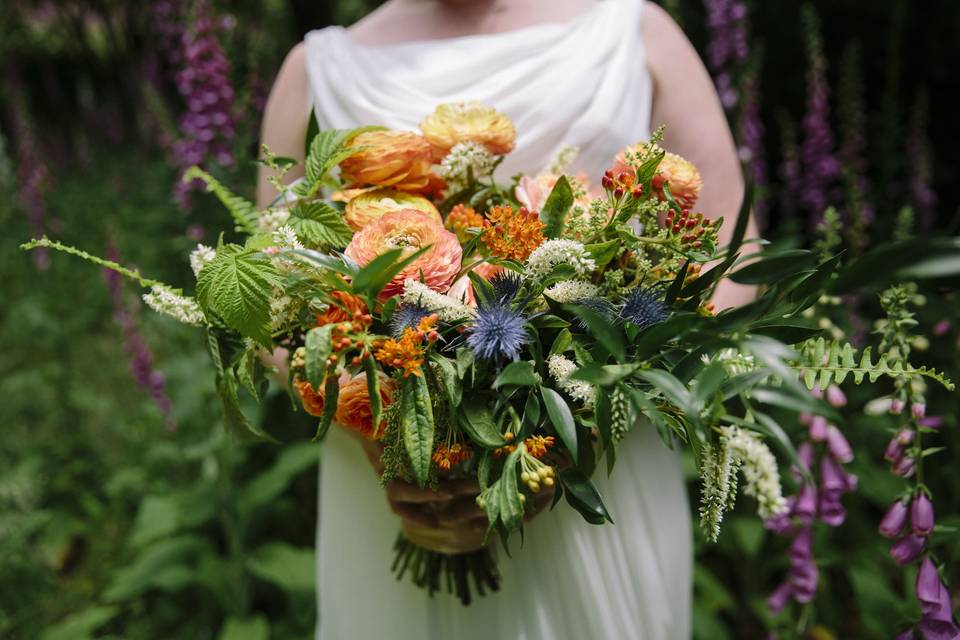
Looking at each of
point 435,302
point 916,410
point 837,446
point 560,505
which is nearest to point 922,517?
point 916,410

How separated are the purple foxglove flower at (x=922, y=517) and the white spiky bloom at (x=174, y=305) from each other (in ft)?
3.91

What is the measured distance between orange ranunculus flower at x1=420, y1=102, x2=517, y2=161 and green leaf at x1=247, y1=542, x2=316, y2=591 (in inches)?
66.5

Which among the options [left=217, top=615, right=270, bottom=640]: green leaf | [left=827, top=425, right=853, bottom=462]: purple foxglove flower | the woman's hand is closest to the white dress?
the woman's hand

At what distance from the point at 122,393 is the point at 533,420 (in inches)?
144

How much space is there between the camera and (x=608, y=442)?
887 millimetres

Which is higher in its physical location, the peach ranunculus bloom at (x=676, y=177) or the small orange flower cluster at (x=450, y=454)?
the peach ranunculus bloom at (x=676, y=177)

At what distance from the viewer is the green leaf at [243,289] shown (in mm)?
904

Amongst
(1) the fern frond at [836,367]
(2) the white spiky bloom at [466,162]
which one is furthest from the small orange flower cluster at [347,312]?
(1) the fern frond at [836,367]

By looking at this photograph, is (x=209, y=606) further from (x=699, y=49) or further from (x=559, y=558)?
(x=699, y=49)

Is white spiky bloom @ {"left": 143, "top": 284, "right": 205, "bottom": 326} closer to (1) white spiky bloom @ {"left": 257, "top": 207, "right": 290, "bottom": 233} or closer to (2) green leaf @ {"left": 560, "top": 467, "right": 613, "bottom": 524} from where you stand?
(1) white spiky bloom @ {"left": 257, "top": 207, "right": 290, "bottom": 233}

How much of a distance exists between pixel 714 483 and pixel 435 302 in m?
0.39

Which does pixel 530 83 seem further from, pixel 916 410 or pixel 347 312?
pixel 916 410

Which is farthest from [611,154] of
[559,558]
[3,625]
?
[3,625]

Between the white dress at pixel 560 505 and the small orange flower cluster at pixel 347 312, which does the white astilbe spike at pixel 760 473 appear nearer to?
the small orange flower cluster at pixel 347 312
